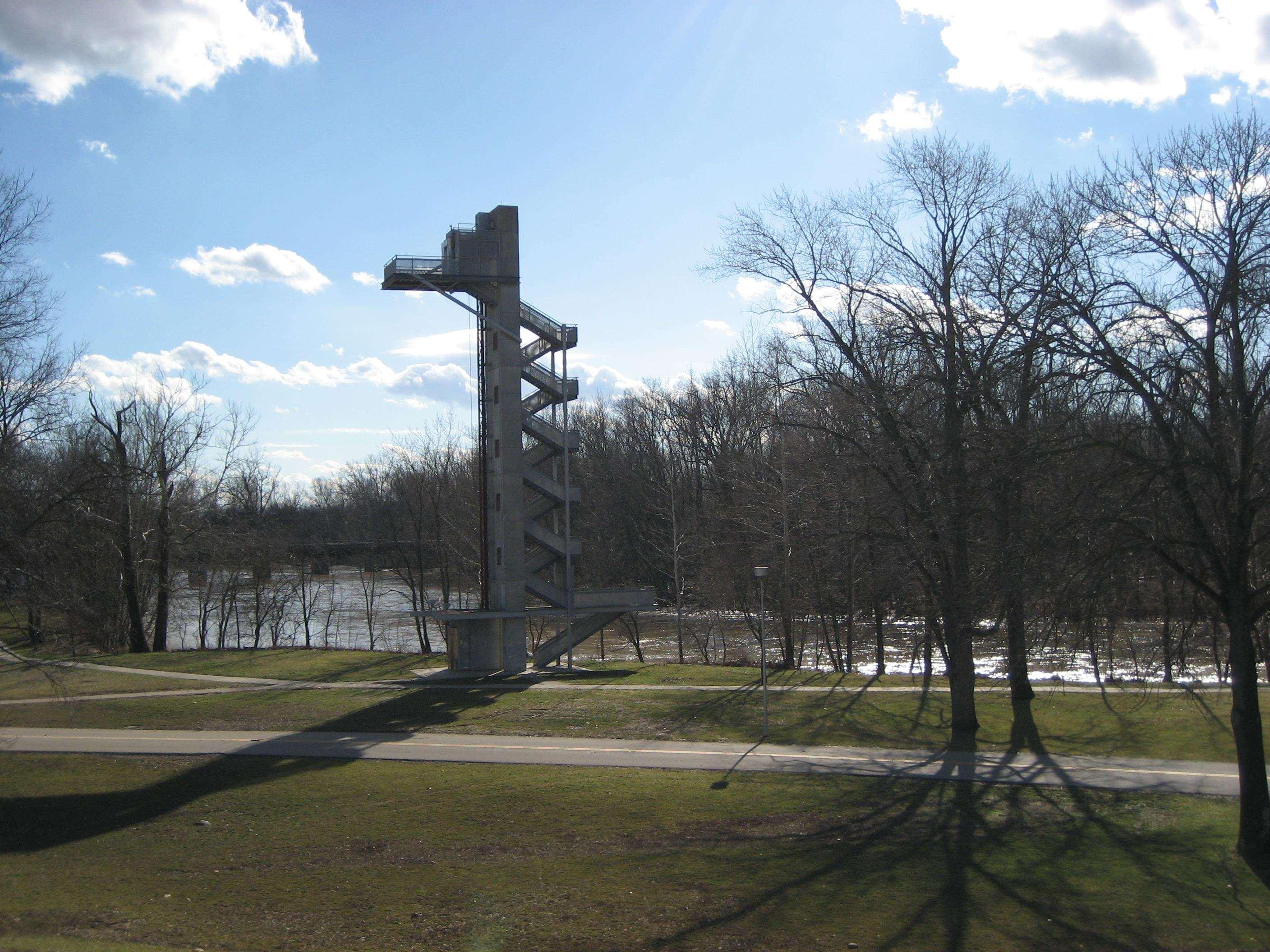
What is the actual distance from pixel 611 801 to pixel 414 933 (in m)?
5.71

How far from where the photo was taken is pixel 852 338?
838 inches

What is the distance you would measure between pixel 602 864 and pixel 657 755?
647 centimetres

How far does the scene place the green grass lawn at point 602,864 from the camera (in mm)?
11047

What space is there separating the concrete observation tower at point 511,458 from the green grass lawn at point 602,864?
12.8m

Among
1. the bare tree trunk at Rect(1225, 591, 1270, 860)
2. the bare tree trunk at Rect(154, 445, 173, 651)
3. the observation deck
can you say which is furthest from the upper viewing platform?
the bare tree trunk at Rect(1225, 591, 1270, 860)

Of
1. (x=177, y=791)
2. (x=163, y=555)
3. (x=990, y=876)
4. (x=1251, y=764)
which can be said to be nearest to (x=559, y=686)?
(x=177, y=791)

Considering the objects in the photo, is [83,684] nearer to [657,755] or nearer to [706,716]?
[706,716]

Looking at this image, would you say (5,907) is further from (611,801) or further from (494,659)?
(494,659)

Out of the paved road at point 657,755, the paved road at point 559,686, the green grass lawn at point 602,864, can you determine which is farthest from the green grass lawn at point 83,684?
the green grass lawn at point 602,864

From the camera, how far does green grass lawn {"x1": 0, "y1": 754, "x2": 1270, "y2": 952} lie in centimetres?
1105

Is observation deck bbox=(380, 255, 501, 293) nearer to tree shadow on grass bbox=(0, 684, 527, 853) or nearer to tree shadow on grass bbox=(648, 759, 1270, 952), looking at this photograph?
tree shadow on grass bbox=(0, 684, 527, 853)

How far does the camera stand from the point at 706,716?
23719 mm

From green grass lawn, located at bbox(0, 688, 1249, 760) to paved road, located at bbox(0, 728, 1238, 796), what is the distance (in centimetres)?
71

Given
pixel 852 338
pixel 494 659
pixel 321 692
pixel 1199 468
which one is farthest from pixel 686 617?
pixel 1199 468
